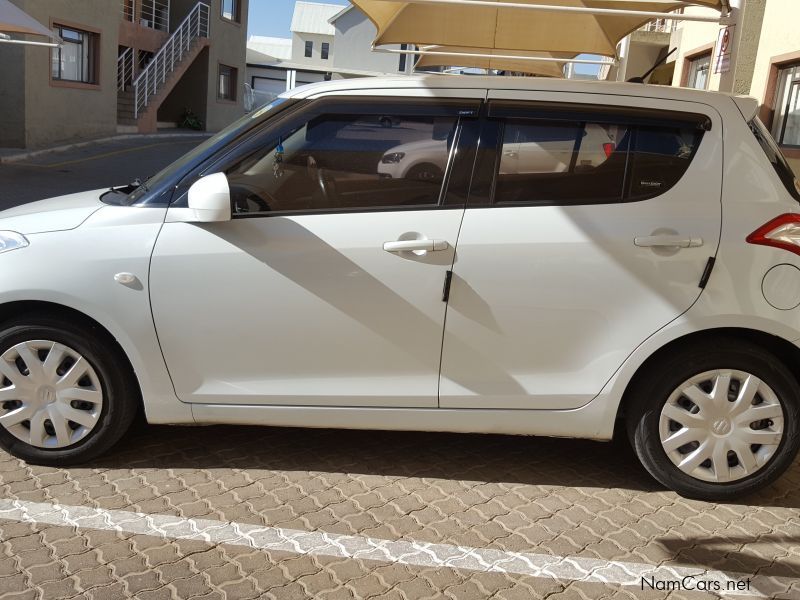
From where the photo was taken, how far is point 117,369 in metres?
3.81

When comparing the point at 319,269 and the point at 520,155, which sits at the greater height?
the point at 520,155

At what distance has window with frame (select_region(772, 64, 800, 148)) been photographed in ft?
41.3

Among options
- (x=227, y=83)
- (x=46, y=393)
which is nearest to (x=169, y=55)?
(x=227, y=83)

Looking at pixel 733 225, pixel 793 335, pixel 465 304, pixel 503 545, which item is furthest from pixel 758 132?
pixel 503 545

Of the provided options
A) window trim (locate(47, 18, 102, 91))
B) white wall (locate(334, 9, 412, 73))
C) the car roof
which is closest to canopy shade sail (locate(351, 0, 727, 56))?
the car roof

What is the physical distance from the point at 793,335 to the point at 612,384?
821 millimetres

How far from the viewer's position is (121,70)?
26266mm

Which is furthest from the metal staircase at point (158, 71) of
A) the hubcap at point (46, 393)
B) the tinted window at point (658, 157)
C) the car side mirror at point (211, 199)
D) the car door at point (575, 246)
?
the tinted window at point (658, 157)

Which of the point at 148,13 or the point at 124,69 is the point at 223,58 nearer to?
the point at 148,13

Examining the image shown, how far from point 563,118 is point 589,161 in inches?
9.1

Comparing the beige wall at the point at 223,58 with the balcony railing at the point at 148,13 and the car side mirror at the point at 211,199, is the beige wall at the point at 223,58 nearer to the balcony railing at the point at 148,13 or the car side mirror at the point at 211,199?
the balcony railing at the point at 148,13

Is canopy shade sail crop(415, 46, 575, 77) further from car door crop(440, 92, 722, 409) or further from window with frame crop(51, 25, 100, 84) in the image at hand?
window with frame crop(51, 25, 100, 84)

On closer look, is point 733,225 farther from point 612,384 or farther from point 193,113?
point 193,113

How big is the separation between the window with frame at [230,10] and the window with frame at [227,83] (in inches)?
74.8
